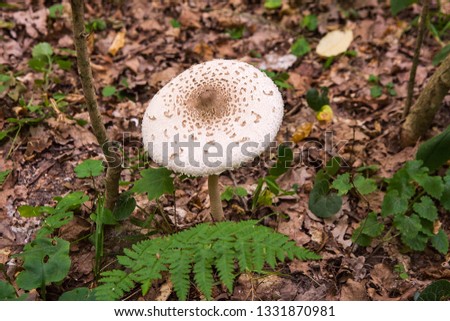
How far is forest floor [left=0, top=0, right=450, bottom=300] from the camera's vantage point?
328cm

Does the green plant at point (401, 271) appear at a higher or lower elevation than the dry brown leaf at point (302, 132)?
lower

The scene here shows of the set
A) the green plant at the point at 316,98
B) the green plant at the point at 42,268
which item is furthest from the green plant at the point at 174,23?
the green plant at the point at 42,268

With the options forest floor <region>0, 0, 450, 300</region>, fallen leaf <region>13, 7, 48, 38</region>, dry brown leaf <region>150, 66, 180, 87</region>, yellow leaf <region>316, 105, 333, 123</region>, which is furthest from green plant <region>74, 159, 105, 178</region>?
fallen leaf <region>13, 7, 48, 38</region>

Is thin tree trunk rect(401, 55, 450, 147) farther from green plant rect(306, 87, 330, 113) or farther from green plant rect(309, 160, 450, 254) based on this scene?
green plant rect(306, 87, 330, 113)

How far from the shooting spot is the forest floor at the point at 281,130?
10.8 ft

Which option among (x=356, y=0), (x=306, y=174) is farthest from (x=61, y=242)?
(x=356, y=0)

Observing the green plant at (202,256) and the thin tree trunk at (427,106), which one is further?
the thin tree trunk at (427,106)

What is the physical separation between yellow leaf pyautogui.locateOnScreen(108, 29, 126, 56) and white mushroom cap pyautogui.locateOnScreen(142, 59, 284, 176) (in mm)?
2549

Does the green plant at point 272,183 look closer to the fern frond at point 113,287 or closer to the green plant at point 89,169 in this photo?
the green plant at point 89,169

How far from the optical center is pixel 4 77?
4.38m

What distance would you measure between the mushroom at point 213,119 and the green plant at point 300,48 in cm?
231

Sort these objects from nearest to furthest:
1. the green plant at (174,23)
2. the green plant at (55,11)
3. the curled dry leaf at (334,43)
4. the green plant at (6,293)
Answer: the green plant at (6,293)
the curled dry leaf at (334,43)
the green plant at (55,11)
the green plant at (174,23)

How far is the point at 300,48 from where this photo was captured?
5258 mm
